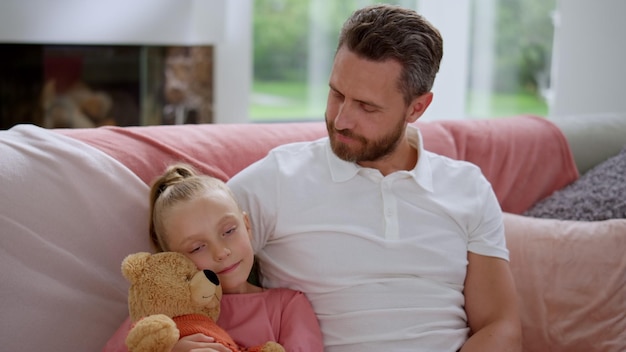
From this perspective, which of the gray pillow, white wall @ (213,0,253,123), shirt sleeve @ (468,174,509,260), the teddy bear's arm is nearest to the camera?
the teddy bear's arm

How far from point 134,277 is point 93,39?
2.23 m

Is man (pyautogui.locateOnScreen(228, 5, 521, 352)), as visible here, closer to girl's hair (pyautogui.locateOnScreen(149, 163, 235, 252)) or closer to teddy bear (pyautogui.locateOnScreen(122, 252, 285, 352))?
girl's hair (pyautogui.locateOnScreen(149, 163, 235, 252))

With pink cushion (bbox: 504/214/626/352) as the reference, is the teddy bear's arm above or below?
above

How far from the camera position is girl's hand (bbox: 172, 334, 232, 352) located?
133 cm

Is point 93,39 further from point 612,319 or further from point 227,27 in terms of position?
point 612,319

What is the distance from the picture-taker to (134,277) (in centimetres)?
139

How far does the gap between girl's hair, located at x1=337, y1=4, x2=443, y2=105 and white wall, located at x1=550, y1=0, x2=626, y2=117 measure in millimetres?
1797

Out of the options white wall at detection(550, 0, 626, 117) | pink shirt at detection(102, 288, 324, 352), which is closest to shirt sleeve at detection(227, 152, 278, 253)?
pink shirt at detection(102, 288, 324, 352)

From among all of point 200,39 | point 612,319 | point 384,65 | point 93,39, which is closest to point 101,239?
point 384,65

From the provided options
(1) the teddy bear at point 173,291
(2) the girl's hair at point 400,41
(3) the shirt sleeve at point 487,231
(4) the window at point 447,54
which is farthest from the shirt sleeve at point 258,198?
(4) the window at point 447,54

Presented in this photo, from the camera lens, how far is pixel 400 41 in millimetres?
1679

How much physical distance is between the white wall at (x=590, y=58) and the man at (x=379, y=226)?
1.79 m

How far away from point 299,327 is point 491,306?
46 cm

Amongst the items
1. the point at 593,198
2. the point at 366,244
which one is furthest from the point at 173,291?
the point at 593,198
